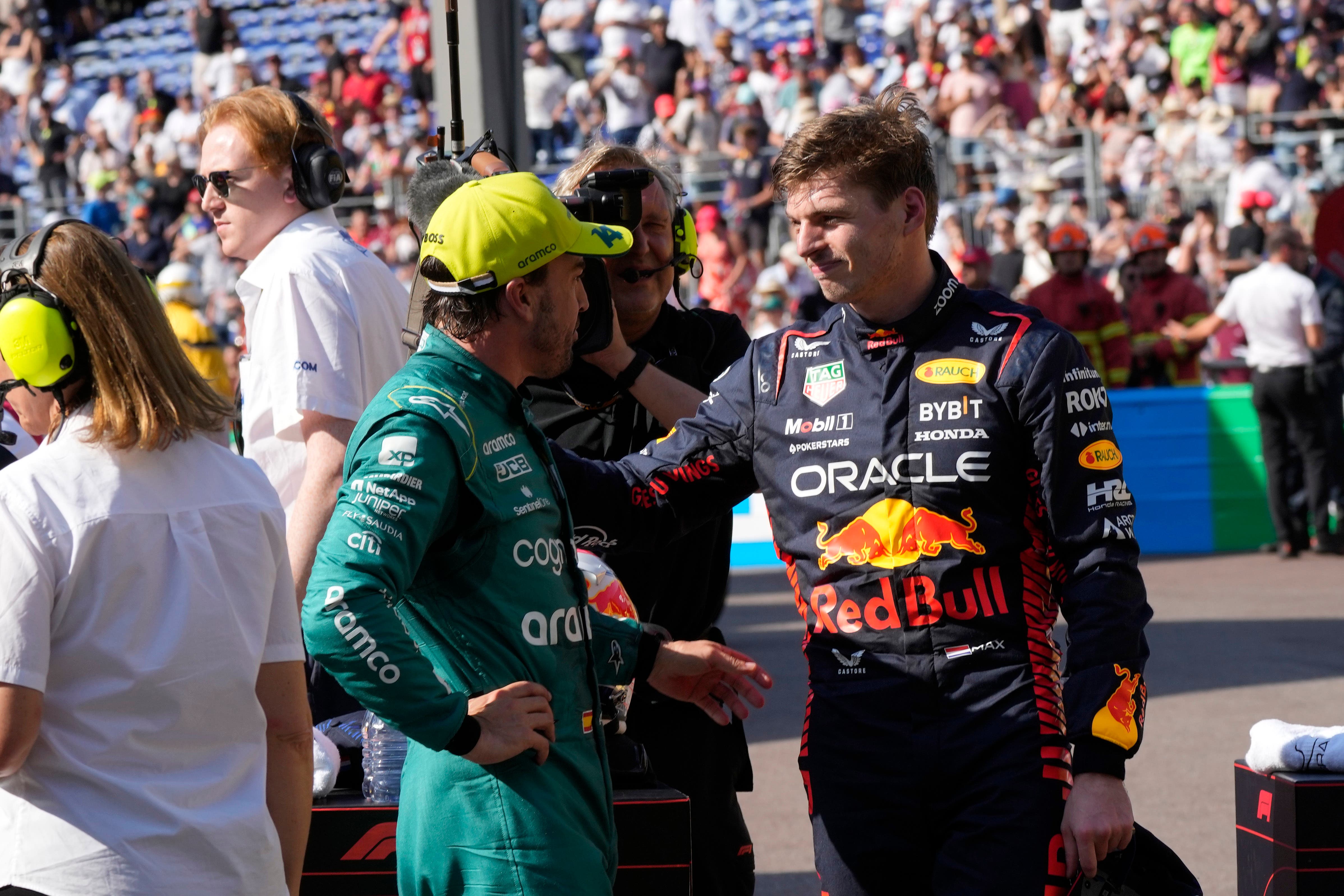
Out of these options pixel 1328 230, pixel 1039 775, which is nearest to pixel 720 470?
pixel 1039 775

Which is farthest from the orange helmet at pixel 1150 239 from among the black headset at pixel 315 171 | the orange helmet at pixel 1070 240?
the black headset at pixel 315 171

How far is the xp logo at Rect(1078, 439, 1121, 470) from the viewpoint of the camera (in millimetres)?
2730

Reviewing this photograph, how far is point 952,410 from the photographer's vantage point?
2.81 metres

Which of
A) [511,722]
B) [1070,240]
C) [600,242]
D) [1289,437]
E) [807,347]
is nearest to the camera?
[511,722]

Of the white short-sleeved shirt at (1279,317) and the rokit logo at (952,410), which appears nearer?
the rokit logo at (952,410)

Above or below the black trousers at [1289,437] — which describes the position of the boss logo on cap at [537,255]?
above

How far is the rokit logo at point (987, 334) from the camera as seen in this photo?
285 centimetres

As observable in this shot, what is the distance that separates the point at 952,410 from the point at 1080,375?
0.23 meters

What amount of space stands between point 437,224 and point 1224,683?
20.8 feet

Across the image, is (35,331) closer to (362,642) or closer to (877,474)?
(362,642)

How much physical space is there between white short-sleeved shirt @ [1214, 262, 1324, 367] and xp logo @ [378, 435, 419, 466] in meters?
10.3

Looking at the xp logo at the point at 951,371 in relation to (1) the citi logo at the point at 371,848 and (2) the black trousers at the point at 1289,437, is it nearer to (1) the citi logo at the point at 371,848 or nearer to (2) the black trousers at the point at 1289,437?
(1) the citi logo at the point at 371,848

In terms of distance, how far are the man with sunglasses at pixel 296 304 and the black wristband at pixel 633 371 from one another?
2.14ft

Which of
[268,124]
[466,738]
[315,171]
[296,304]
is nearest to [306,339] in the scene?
[296,304]
